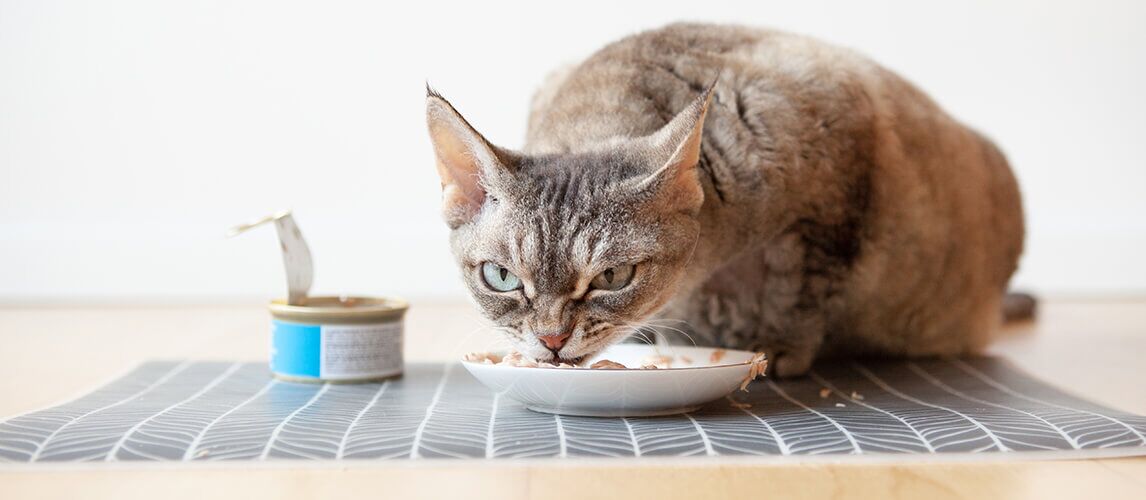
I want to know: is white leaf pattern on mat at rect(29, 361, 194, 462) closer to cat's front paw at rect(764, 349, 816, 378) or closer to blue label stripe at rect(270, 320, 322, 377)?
blue label stripe at rect(270, 320, 322, 377)

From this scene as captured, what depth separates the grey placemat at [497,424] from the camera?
64.1 inches

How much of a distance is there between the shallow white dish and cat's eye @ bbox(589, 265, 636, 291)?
135 millimetres

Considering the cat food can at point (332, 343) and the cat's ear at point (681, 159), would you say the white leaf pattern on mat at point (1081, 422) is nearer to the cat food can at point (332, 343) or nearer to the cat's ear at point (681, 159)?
the cat's ear at point (681, 159)

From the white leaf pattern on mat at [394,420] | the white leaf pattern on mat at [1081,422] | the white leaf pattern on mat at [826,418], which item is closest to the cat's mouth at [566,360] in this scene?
the white leaf pattern on mat at [394,420]

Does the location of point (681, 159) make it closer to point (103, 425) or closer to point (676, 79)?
point (676, 79)

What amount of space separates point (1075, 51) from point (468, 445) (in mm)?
3459

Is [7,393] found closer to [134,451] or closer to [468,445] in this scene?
[134,451]

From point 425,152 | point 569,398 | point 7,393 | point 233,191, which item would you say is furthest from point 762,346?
point 233,191

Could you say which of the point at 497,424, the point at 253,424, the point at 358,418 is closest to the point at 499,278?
the point at 497,424

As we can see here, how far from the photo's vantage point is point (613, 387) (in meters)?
1.77

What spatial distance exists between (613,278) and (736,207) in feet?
1.50

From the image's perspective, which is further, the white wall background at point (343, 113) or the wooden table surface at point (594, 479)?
the white wall background at point (343, 113)

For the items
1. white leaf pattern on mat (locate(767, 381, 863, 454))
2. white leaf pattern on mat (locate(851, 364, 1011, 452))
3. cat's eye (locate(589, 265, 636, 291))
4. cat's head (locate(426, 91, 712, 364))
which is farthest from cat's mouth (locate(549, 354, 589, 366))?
white leaf pattern on mat (locate(851, 364, 1011, 452))

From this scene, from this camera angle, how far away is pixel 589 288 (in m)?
1.76
